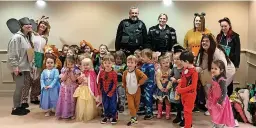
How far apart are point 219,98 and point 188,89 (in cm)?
38

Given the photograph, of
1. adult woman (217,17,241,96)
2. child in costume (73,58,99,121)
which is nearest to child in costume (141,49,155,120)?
child in costume (73,58,99,121)

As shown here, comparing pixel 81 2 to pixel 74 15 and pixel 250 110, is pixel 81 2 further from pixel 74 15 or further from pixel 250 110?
pixel 250 110

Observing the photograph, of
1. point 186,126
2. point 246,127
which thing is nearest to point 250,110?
point 246,127

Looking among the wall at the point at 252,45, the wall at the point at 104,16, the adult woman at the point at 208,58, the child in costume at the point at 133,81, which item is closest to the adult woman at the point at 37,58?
the wall at the point at 104,16

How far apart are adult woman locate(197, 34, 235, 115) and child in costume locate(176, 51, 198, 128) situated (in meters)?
0.44

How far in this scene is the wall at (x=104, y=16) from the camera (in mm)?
5930

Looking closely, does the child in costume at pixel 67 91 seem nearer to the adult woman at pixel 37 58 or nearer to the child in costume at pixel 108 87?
the child in costume at pixel 108 87

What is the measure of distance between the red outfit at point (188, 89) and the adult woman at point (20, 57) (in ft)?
7.70

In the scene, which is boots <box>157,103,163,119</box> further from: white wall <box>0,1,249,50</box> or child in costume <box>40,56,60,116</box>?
white wall <box>0,1,249,50</box>

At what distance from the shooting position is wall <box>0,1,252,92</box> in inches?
233

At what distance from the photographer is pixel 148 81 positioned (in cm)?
465

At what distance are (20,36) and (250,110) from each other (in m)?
3.44

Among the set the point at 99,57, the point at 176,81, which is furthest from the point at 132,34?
the point at 176,81

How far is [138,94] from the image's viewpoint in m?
4.50
